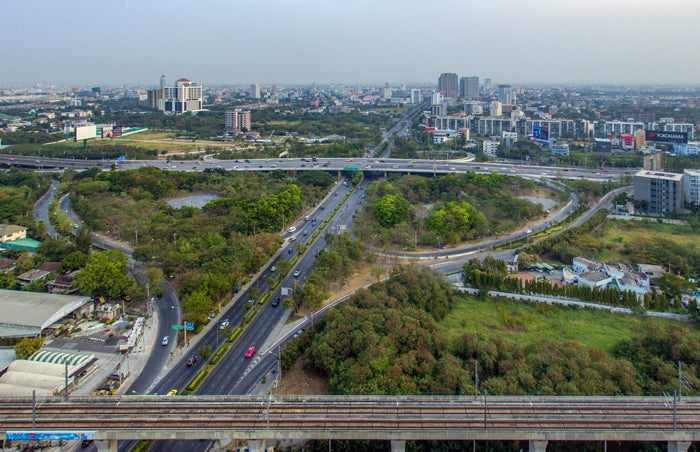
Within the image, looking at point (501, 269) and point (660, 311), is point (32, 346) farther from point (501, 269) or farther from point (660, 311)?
point (660, 311)

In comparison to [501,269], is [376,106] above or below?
above

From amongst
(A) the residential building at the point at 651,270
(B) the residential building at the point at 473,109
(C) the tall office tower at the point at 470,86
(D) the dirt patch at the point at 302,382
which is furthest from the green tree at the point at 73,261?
(C) the tall office tower at the point at 470,86

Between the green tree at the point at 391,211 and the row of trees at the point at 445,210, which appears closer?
the row of trees at the point at 445,210

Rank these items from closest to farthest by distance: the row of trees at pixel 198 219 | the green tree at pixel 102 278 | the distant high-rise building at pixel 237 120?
1. the green tree at pixel 102 278
2. the row of trees at pixel 198 219
3. the distant high-rise building at pixel 237 120

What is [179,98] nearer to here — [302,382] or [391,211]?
[391,211]

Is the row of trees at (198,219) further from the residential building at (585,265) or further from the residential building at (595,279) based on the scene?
the residential building at (585,265)

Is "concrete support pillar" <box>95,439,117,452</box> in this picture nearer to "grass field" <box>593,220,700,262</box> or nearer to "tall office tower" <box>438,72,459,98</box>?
"grass field" <box>593,220,700,262</box>

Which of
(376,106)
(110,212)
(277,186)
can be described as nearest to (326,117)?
(376,106)

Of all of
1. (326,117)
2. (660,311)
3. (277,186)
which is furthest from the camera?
(326,117)
